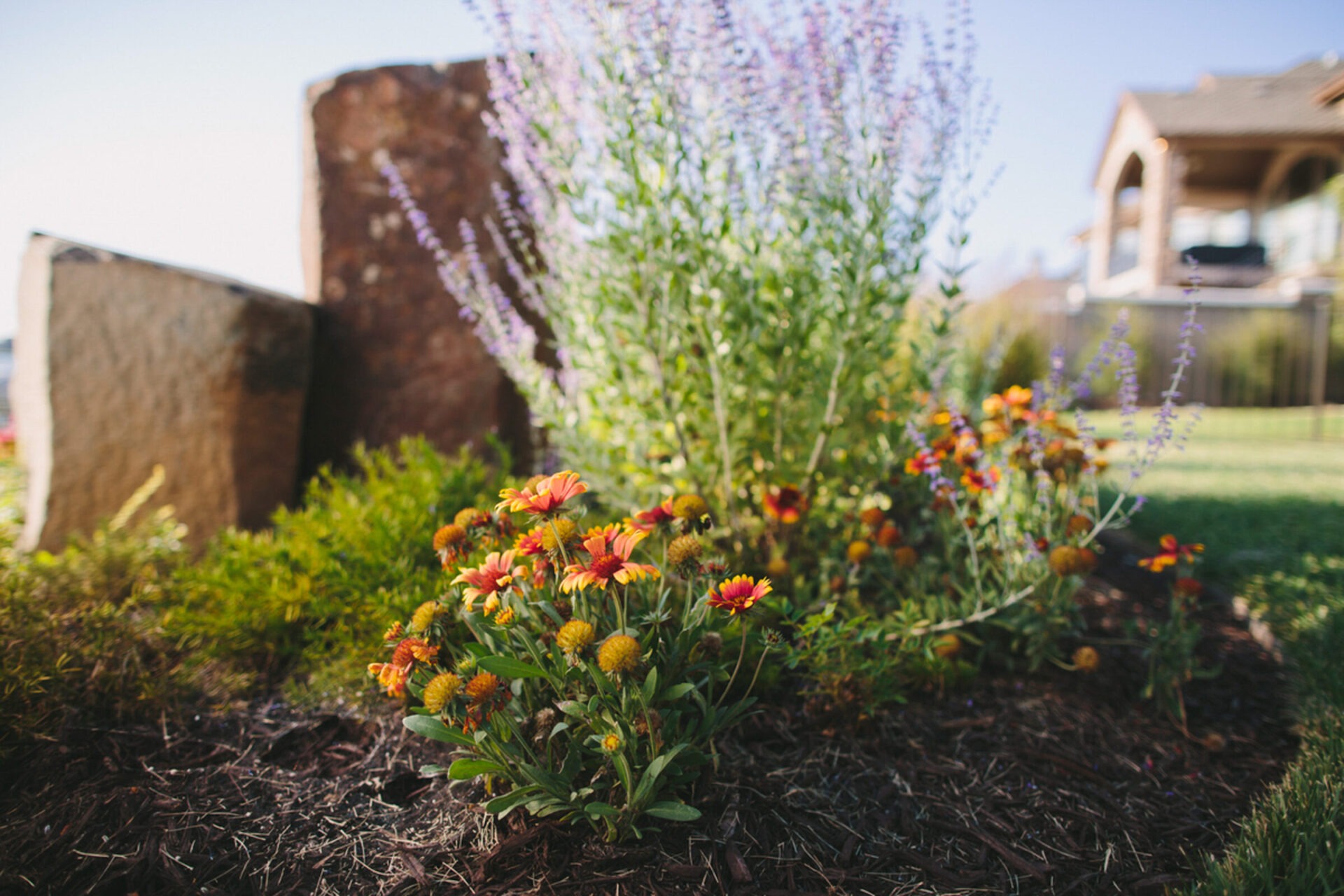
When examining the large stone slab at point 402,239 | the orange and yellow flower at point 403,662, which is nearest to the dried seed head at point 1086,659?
the orange and yellow flower at point 403,662

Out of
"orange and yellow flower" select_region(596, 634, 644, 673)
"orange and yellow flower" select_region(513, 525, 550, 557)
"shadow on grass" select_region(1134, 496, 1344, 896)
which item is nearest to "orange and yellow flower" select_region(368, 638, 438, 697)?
"orange and yellow flower" select_region(513, 525, 550, 557)

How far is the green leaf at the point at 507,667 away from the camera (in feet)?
4.28

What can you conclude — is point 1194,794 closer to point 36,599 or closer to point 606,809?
point 606,809

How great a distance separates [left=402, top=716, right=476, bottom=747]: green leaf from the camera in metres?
1.31

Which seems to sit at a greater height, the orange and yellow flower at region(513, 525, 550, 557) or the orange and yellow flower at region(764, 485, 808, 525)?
the orange and yellow flower at region(513, 525, 550, 557)

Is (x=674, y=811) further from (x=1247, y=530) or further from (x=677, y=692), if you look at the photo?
(x=1247, y=530)

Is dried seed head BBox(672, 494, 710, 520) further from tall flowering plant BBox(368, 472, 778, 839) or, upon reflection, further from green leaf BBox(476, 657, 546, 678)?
green leaf BBox(476, 657, 546, 678)

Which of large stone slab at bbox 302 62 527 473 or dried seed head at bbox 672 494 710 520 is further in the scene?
large stone slab at bbox 302 62 527 473

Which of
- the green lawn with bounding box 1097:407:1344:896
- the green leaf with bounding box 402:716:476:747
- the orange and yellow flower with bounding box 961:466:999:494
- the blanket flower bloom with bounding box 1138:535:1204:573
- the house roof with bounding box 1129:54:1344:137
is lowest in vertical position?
the green lawn with bounding box 1097:407:1344:896

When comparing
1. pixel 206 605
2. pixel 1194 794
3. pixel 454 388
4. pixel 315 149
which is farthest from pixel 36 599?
pixel 1194 794

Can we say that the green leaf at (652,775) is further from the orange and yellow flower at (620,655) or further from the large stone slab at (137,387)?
the large stone slab at (137,387)

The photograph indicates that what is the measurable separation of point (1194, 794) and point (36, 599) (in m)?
3.05

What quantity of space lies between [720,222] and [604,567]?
143 cm

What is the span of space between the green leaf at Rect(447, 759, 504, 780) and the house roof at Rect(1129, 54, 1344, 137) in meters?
17.3
